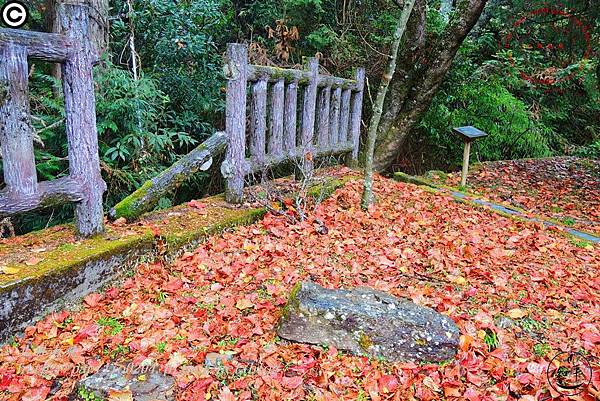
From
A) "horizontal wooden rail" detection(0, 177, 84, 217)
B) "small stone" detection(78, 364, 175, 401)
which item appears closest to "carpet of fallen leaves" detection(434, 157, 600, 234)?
"small stone" detection(78, 364, 175, 401)

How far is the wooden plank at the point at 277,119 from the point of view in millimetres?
5520

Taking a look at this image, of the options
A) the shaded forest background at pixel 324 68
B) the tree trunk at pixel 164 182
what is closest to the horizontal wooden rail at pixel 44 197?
the shaded forest background at pixel 324 68

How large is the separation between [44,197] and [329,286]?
2287mm

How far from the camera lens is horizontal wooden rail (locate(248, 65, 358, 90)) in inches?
199

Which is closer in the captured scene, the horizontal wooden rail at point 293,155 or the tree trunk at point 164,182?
the tree trunk at point 164,182

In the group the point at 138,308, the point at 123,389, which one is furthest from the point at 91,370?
the point at 138,308

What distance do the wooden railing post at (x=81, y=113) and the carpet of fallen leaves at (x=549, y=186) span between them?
5.79 m

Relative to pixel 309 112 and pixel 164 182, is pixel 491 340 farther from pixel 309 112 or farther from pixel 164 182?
pixel 309 112

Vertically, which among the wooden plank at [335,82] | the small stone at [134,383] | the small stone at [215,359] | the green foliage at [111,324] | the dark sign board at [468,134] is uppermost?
the wooden plank at [335,82]

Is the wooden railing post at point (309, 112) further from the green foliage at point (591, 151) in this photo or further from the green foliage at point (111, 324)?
the green foliage at point (591, 151)

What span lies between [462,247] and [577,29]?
6.94 meters

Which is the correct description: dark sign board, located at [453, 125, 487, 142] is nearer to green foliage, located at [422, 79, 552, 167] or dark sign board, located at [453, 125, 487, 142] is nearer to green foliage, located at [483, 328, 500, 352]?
green foliage, located at [422, 79, 552, 167]

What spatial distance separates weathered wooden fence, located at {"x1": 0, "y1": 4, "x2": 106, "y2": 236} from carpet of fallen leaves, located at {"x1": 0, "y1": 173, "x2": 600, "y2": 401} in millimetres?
799

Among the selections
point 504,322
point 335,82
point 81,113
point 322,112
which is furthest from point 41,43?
point 335,82
